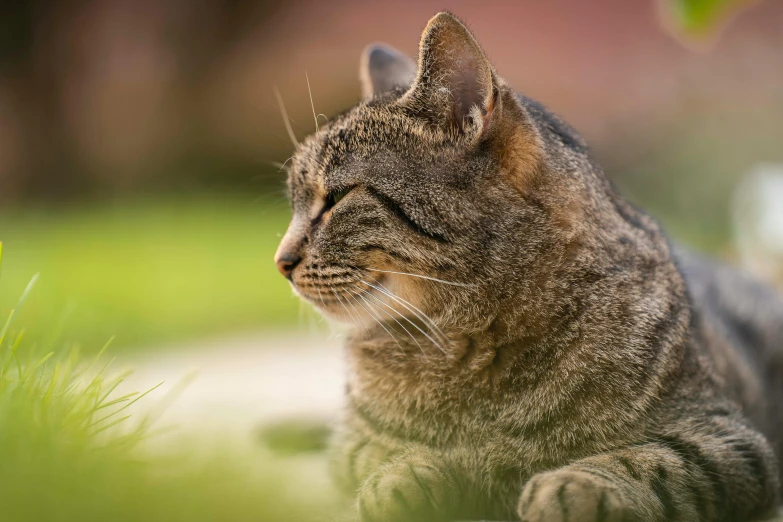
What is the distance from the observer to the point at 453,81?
212cm

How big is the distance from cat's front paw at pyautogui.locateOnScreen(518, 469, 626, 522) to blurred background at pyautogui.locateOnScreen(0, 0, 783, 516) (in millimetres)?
4704

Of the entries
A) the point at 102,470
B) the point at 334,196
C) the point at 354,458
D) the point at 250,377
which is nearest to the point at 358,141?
the point at 334,196

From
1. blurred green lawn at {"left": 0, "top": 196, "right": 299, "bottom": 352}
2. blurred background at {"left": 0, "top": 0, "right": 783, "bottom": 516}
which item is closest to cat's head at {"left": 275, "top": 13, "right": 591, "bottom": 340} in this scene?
blurred green lawn at {"left": 0, "top": 196, "right": 299, "bottom": 352}

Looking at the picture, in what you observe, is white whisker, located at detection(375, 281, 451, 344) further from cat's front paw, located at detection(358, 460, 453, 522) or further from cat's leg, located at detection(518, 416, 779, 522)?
cat's leg, located at detection(518, 416, 779, 522)

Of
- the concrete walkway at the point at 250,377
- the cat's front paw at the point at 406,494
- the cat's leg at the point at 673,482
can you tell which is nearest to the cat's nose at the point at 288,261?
the concrete walkway at the point at 250,377

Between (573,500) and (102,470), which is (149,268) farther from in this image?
(573,500)

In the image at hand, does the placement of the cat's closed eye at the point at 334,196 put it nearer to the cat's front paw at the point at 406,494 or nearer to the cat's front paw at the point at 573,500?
the cat's front paw at the point at 406,494

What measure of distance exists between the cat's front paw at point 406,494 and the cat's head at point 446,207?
40 centimetres

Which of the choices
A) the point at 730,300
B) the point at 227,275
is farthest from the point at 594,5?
the point at 730,300

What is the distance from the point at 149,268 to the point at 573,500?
20.1 feet

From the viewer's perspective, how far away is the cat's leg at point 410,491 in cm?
186

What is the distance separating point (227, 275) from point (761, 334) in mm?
5284

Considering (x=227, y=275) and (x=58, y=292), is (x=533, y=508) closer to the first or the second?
(x=58, y=292)

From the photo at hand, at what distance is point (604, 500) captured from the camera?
1.66 metres
